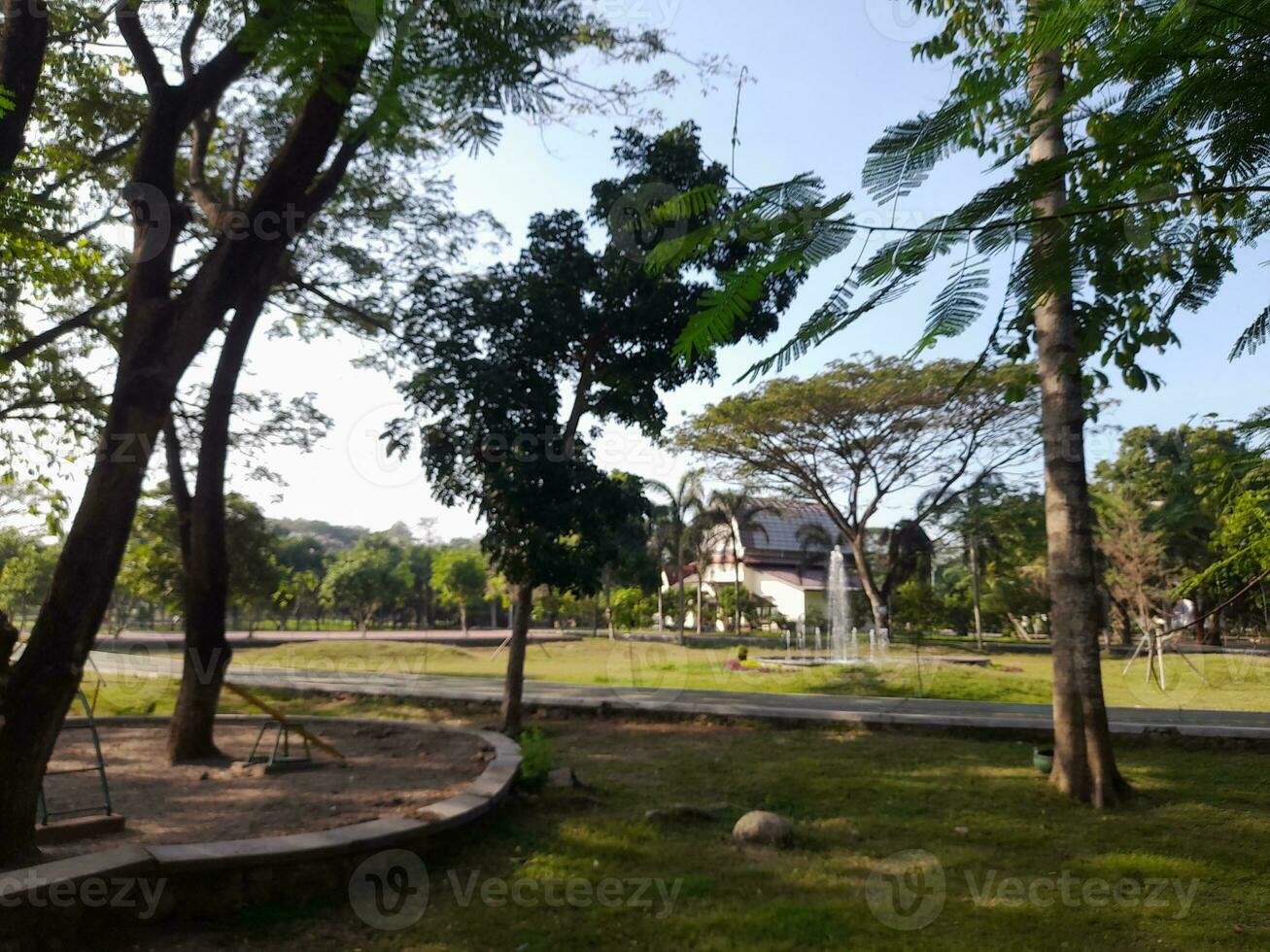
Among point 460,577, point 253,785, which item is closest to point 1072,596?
point 253,785

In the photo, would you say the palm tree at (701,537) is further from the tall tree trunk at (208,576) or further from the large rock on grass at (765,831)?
the large rock on grass at (765,831)

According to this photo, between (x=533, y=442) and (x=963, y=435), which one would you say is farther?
(x=963, y=435)

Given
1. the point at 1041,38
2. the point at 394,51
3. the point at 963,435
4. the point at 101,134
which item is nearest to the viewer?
the point at 1041,38

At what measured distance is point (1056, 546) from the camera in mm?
7516

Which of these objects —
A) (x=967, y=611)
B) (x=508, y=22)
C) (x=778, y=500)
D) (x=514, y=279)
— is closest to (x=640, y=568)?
(x=778, y=500)

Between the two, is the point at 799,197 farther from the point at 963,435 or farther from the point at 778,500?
the point at 778,500

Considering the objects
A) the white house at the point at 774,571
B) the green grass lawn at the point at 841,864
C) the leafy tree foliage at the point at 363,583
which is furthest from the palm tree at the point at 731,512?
the green grass lawn at the point at 841,864

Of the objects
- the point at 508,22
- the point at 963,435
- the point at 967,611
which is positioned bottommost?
the point at 967,611

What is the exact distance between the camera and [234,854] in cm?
441

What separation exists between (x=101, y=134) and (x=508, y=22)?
23.7ft

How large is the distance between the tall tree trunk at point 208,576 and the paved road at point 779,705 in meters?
5.99

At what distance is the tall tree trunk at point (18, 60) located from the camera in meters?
4.89

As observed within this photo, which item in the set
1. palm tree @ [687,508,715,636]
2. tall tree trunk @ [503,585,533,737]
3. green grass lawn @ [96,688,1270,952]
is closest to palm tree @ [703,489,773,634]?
palm tree @ [687,508,715,636]

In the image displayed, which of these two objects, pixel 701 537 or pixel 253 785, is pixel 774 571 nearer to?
pixel 701 537
